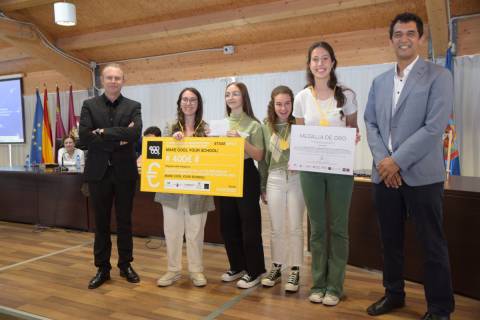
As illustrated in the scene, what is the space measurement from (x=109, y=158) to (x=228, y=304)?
1.30 metres

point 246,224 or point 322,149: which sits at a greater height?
point 322,149

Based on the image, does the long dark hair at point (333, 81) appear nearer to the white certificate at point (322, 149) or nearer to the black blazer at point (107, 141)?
the white certificate at point (322, 149)

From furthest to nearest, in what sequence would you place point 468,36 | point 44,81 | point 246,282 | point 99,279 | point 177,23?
point 44,81 → point 177,23 → point 468,36 → point 99,279 → point 246,282

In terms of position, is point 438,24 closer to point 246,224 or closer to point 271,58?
point 271,58

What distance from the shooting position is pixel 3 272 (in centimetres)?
329

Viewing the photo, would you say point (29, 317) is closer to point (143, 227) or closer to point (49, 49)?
point (143, 227)

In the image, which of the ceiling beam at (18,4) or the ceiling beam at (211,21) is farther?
the ceiling beam at (18,4)

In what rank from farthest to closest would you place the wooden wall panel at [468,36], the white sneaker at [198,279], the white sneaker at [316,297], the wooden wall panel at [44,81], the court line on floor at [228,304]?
the wooden wall panel at [44,81], the wooden wall panel at [468,36], the white sneaker at [198,279], the white sneaker at [316,297], the court line on floor at [228,304]

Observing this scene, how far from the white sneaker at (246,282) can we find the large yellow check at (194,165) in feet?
2.15

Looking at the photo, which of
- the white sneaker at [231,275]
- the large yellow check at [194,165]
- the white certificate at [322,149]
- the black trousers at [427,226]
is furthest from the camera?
the white sneaker at [231,275]

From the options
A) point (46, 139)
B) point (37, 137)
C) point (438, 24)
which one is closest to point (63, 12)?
point (46, 139)

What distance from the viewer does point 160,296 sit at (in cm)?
272

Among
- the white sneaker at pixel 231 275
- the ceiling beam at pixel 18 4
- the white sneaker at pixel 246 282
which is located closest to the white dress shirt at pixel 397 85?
the white sneaker at pixel 246 282

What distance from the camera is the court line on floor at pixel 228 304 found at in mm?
2414
